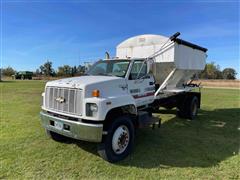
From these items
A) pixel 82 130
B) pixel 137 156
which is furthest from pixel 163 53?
pixel 82 130

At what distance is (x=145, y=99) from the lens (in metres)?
6.02

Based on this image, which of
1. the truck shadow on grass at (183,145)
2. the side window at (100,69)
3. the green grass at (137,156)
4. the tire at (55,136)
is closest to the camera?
the green grass at (137,156)

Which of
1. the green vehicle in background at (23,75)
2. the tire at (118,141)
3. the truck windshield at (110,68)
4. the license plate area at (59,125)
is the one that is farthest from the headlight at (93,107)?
the green vehicle in background at (23,75)

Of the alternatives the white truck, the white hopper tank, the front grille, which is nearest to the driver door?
the white truck

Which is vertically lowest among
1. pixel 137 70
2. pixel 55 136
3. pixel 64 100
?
pixel 55 136

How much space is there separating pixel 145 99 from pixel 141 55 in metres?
1.97

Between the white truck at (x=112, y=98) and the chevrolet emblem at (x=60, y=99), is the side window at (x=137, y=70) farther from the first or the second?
the chevrolet emblem at (x=60, y=99)

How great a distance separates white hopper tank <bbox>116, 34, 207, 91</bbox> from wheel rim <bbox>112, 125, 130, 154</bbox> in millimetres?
2469

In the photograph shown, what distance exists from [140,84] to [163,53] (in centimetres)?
184

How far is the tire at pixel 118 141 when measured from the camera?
172 inches

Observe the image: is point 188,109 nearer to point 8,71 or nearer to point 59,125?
point 59,125

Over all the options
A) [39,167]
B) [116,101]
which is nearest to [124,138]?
[116,101]

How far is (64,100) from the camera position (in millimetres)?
4535

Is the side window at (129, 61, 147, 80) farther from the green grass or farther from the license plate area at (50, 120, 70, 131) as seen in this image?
the license plate area at (50, 120, 70, 131)
